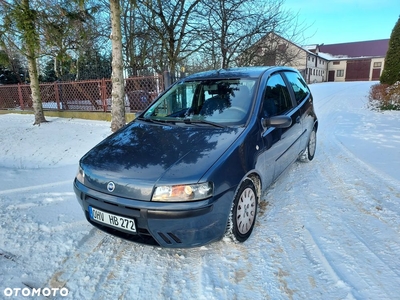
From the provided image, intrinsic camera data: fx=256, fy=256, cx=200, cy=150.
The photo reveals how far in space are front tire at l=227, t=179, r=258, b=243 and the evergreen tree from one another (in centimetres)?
1214

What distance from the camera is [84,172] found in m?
2.36

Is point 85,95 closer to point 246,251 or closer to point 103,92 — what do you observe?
point 103,92

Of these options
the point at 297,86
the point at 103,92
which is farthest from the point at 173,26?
the point at 297,86

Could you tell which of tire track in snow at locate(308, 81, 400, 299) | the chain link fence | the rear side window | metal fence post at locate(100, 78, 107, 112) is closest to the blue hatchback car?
the rear side window

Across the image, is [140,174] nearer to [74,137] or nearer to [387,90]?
[74,137]

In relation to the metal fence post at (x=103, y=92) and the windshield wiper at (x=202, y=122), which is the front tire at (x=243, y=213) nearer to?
the windshield wiper at (x=202, y=122)

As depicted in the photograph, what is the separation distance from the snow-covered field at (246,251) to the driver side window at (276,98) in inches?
43.4

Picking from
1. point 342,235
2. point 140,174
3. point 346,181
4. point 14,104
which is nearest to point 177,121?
point 140,174

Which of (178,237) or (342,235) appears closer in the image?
(178,237)

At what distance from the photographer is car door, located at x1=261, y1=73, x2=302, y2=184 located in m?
2.86

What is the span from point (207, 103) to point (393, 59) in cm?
1213

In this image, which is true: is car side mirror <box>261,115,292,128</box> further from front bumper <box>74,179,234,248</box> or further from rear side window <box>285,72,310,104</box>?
rear side window <box>285,72,310,104</box>

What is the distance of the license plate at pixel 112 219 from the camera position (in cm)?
205

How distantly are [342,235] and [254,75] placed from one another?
200cm
